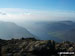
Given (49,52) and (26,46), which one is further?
(26,46)

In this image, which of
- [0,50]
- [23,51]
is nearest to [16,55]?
[23,51]

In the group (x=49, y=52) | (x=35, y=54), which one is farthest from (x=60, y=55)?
(x=35, y=54)

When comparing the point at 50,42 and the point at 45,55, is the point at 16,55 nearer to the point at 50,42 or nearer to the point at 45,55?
the point at 45,55

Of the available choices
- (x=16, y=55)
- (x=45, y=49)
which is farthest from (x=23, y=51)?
(x=45, y=49)

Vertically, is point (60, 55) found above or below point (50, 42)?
below

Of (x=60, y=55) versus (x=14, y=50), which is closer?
(x=60, y=55)

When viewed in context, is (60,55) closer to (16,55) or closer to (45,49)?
(45,49)

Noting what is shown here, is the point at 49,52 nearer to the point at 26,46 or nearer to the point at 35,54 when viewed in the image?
the point at 35,54
